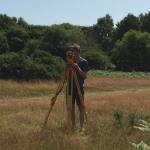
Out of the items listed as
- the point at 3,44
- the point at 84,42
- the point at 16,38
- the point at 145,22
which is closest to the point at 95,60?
the point at 84,42

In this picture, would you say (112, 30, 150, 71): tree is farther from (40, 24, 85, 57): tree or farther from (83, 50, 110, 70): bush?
(40, 24, 85, 57): tree

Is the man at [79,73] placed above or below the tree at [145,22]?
below

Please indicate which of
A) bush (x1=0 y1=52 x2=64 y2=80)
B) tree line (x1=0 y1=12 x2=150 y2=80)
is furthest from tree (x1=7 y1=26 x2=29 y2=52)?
bush (x1=0 y1=52 x2=64 y2=80)

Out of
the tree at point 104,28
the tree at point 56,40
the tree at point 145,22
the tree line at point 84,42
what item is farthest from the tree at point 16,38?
the tree at point 104,28

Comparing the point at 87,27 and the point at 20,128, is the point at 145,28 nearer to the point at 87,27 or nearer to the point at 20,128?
the point at 87,27

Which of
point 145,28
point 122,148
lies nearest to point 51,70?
point 122,148

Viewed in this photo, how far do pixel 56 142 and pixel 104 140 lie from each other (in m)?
1.06

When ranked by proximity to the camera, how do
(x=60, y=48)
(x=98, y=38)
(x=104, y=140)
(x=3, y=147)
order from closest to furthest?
(x=3, y=147), (x=104, y=140), (x=60, y=48), (x=98, y=38)

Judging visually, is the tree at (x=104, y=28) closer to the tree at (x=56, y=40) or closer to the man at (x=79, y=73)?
the tree at (x=56, y=40)

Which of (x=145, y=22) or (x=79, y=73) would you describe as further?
(x=145, y=22)

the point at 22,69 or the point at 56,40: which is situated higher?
the point at 56,40

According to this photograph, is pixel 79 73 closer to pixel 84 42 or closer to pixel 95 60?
pixel 95 60

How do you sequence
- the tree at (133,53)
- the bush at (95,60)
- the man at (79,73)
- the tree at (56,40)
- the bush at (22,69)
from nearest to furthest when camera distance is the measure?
the man at (79,73)
the bush at (22,69)
the tree at (56,40)
the bush at (95,60)
the tree at (133,53)

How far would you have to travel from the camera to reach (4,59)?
40.2 m
